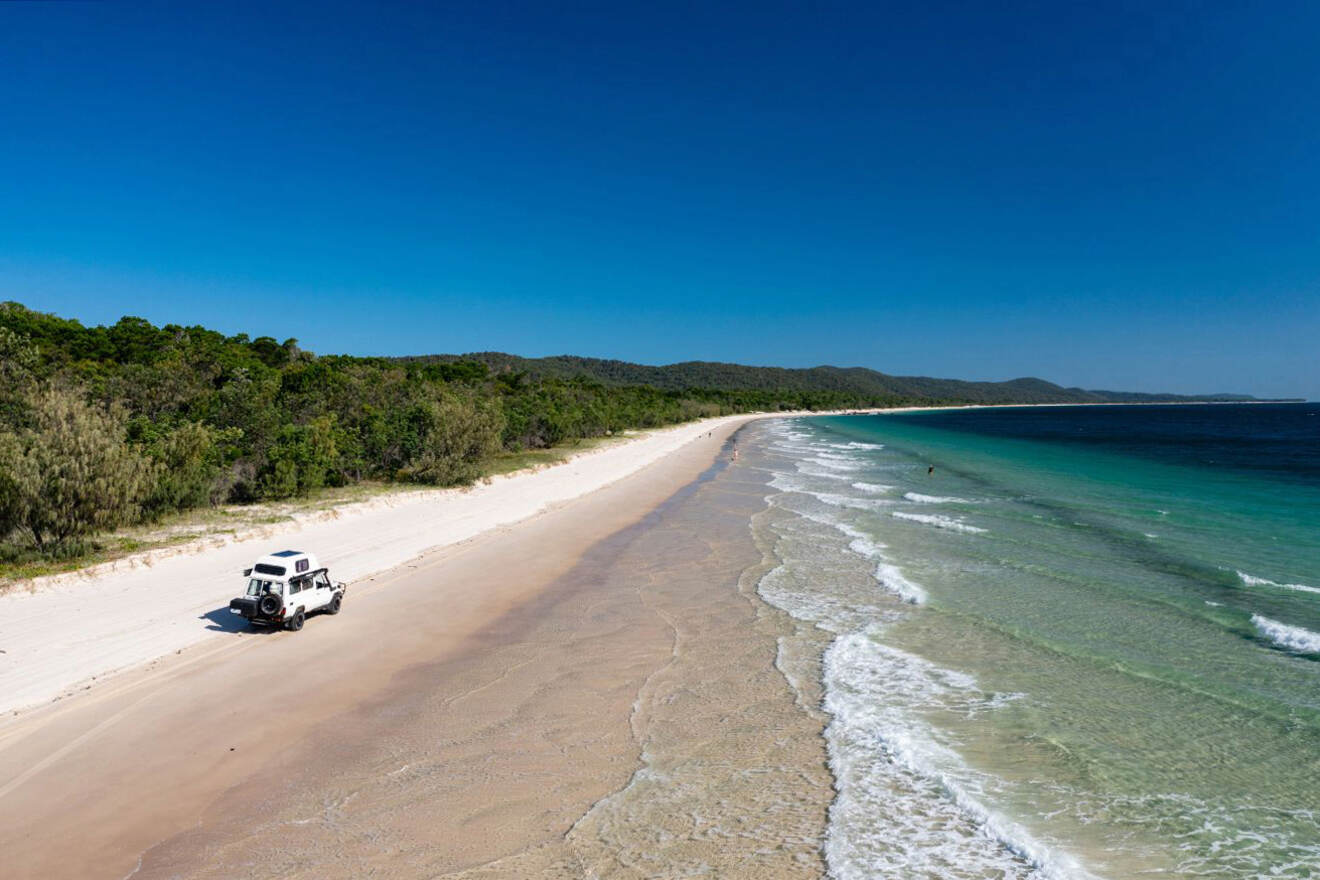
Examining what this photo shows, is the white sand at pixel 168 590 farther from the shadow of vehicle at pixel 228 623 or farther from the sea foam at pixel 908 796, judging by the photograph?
the sea foam at pixel 908 796

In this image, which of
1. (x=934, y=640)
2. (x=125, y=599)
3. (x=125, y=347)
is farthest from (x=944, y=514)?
(x=125, y=347)

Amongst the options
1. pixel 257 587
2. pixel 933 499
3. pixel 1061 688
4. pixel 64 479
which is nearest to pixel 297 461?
pixel 64 479

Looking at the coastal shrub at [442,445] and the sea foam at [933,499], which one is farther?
the sea foam at [933,499]

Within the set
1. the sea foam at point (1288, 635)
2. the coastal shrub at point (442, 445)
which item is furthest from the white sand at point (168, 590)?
the sea foam at point (1288, 635)

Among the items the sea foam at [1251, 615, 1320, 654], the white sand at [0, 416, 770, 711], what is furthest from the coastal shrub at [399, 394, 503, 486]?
the sea foam at [1251, 615, 1320, 654]

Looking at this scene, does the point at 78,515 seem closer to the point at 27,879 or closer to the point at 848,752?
the point at 27,879

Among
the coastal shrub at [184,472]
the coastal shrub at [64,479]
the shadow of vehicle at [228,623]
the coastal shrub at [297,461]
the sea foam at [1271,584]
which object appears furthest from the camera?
the coastal shrub at [297,461]
